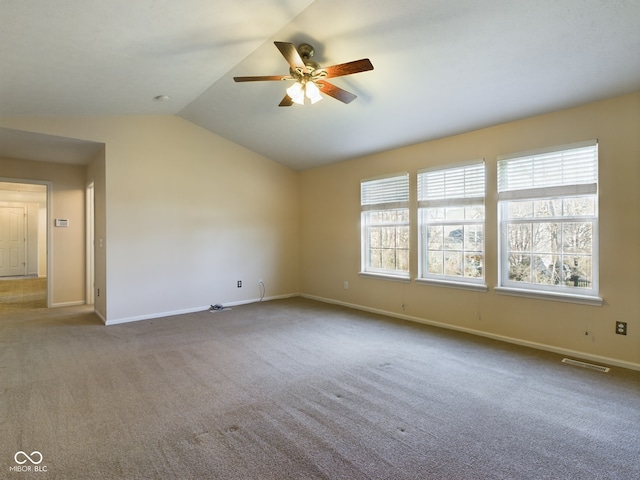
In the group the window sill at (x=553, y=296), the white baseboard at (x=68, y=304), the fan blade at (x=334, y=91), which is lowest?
the white baseboard at (x=68, y=304)

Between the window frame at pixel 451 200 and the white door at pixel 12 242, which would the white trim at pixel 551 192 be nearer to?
the window frame at pixel 451 200

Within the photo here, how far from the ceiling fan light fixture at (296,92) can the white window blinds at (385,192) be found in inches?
92.8

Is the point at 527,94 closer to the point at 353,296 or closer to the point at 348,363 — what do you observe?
the point at 348,363

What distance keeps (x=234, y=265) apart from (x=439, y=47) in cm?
454

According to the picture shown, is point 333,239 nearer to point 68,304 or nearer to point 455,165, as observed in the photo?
point 455,165

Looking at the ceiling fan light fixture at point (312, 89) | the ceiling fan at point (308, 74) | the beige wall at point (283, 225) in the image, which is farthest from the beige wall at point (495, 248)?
the ceiling fan light fixture at point (312, 89)

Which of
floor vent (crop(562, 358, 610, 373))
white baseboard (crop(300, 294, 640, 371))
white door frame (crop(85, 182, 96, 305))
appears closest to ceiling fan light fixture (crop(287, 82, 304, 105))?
white baseboard (crop(300, 294, 640, 371))

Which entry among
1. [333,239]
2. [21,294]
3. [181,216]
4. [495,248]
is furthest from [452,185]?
[21,294]

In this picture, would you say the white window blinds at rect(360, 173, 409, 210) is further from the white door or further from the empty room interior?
the white door

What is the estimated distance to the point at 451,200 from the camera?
14.7 feet

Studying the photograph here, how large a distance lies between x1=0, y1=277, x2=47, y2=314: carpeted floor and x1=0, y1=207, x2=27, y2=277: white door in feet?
1.80

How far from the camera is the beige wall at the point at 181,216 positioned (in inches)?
191

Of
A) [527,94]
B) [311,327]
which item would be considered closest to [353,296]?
[311,327]

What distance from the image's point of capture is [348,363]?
338 cm
